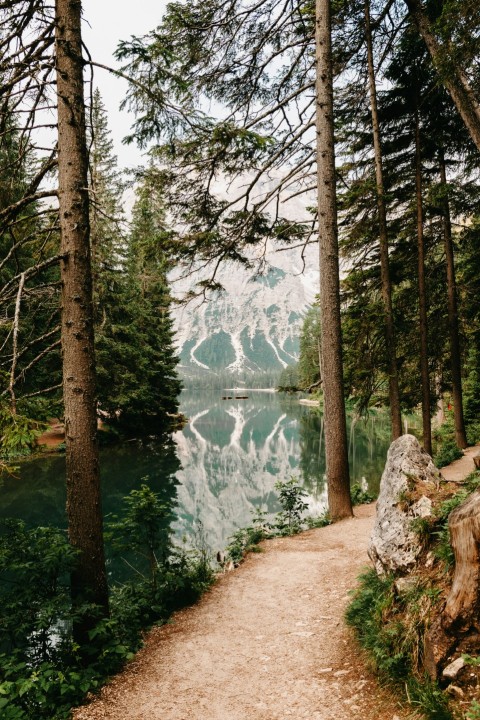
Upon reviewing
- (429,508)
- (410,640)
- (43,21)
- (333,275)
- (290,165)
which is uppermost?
(290,165)

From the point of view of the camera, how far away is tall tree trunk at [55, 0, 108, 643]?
4.07 m

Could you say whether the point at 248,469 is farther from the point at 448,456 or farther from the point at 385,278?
the point at 385,278

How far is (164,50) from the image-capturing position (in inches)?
173

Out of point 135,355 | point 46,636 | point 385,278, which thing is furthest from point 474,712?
point 135,355

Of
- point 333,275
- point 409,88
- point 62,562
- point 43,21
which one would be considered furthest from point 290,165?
point 62,562

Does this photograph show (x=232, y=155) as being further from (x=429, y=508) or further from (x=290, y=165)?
(x=429, y=508)

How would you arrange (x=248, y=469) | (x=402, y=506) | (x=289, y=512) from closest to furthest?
(x=402, y=506) → (x=289, y=512) → (x=248, y=469)

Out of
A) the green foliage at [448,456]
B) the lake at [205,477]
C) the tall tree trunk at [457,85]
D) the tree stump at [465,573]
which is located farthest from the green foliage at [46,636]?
the green foliage at [448,456]

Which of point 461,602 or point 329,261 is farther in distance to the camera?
point 329,261

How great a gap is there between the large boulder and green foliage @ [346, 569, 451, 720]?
20cm

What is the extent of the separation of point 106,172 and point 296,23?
937 inches

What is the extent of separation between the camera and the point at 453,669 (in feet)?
7.68

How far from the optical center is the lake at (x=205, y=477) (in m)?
13.4

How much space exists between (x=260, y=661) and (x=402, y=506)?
1.88 metres
